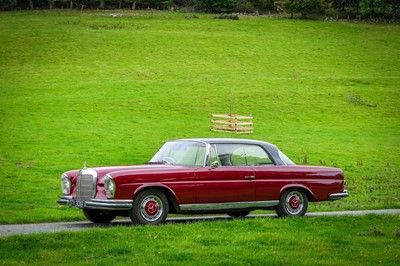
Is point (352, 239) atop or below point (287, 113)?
atop

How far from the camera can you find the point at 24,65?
242ft

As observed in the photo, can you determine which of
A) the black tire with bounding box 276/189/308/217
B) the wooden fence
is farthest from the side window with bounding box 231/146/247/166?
the wooden fence

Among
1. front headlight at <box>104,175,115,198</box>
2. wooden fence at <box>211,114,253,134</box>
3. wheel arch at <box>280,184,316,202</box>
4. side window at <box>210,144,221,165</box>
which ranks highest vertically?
side window at <box>210,144,221,165</box>

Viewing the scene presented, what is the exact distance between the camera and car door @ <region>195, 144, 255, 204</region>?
1655 centimetres

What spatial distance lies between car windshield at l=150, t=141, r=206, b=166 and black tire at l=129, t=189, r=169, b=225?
1214 millimetres

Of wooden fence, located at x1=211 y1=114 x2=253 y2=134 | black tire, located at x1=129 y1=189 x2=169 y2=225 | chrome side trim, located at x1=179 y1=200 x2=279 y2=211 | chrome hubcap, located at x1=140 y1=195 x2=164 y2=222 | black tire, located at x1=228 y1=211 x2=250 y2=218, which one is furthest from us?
wooden fence, located at x1=211 y1=114 x2=253 y2=134

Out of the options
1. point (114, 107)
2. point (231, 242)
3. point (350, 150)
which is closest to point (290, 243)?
point (231, 242)

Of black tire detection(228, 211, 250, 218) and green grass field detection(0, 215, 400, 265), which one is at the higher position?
green grass field detection(0, 215, 400, 265)

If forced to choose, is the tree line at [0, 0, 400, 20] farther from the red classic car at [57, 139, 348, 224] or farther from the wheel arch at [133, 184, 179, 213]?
the wheel arch at [133, 184, 179, 213]

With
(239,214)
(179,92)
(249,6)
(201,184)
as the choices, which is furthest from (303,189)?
(249,6)

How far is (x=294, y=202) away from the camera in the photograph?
58.9 ft

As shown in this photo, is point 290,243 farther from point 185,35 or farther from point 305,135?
point 185,35

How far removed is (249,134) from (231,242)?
34.0 metres

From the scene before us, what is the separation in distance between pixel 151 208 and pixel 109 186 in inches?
40.2
